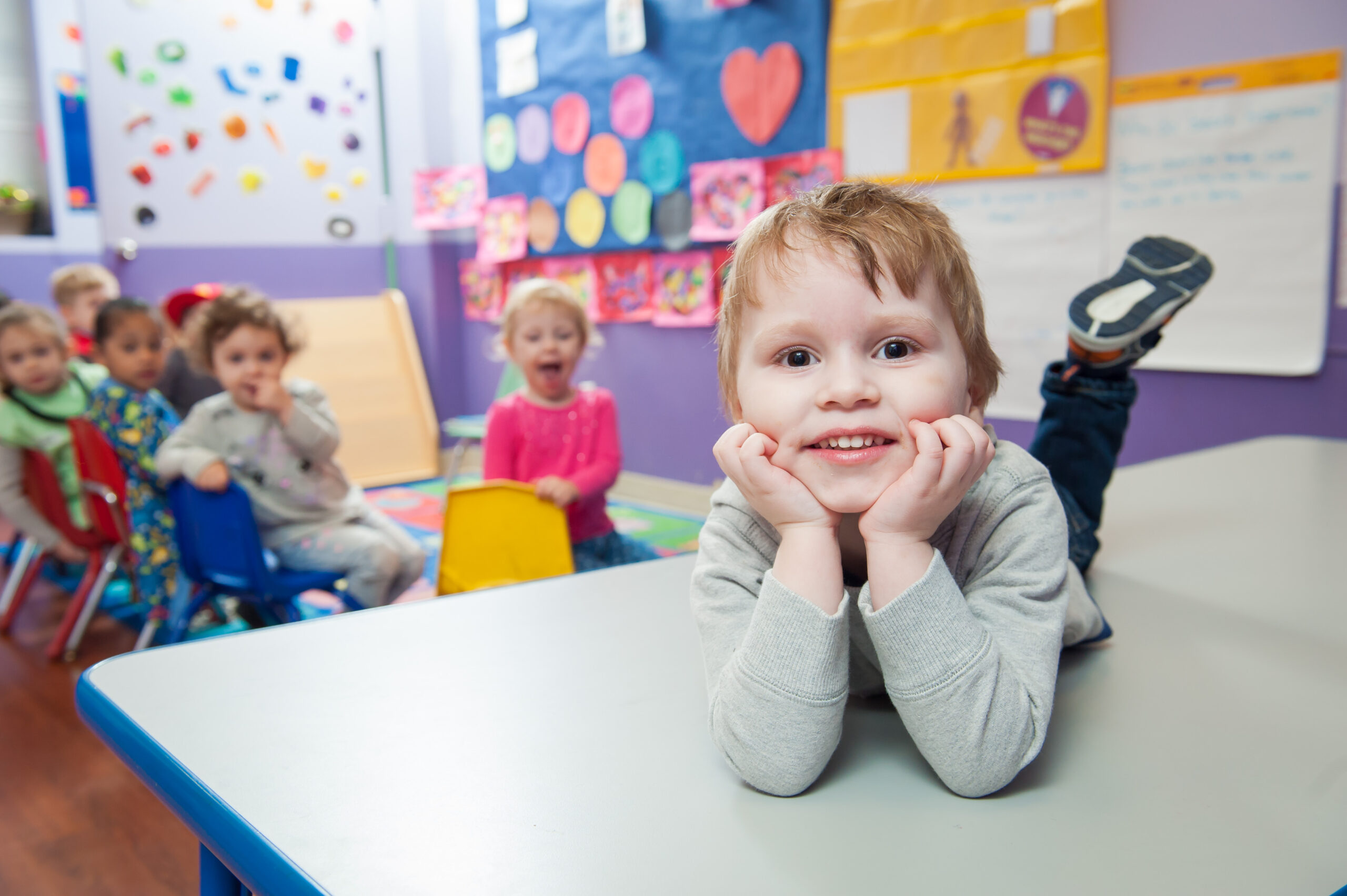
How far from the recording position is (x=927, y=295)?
23.4 inches

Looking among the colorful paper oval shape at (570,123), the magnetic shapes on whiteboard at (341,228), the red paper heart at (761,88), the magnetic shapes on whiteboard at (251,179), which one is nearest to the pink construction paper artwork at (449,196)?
the magnetic shapes on whiteboard at (341,228)

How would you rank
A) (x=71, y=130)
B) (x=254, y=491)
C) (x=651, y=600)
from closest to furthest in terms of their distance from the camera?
1. (x=651, y=600)
2. (x=254, y=491)
3. (x=71, y=130)

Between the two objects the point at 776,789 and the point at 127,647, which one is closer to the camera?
the point at 776,789

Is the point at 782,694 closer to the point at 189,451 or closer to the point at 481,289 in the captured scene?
the point at 189,451

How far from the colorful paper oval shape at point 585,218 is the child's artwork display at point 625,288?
0.28 ft

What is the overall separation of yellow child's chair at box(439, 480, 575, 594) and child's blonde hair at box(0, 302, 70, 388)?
1.71 metres

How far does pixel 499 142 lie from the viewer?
420 centimetres

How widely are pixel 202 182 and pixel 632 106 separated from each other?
6.36 ft

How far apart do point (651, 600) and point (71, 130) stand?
4.10 meters

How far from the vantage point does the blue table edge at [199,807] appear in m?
0.48

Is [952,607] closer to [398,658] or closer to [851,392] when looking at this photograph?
[851,392]

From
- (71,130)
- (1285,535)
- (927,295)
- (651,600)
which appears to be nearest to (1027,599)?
(927,295)

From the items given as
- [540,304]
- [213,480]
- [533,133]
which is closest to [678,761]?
[213,480]

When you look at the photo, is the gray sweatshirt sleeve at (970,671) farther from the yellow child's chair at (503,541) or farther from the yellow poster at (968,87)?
the yellow poster at (968,87)
